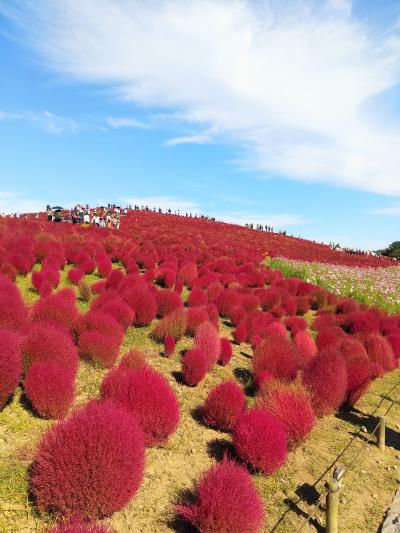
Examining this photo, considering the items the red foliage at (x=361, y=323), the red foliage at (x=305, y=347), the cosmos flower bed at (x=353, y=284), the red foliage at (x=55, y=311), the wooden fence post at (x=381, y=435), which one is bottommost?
the wooden fence post at (x=381, y=435)

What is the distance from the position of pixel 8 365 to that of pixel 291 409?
3.37 m

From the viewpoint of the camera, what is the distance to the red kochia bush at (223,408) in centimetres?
534

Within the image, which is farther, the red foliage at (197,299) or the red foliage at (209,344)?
the red foliage at (197,299)

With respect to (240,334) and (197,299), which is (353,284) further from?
(240,334)

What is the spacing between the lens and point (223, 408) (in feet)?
17.5

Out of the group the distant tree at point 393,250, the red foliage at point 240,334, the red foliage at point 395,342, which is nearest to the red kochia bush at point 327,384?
the red foliage at point 240,334

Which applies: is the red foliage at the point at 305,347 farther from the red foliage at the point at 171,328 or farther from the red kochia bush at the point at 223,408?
the red kochia bush at the point at 223,408

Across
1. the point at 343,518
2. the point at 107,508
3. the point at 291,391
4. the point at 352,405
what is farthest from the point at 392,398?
the point at 107,508

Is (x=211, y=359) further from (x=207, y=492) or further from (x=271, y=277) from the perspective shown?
(x=271, y=277)

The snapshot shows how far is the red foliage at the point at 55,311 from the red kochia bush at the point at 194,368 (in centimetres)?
191

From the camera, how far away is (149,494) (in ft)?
13.1

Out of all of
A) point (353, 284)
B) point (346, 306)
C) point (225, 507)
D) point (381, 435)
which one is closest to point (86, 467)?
point (225, 507)

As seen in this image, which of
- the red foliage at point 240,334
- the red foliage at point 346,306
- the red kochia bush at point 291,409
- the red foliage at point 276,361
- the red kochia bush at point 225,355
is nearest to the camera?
the red kochia bush at point 291,409

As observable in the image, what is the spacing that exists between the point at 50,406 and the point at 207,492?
1.99 metres
